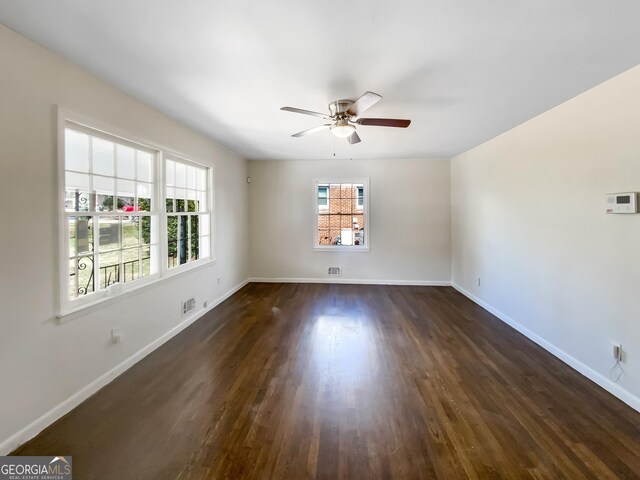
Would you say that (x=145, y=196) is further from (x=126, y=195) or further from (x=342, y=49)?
(x=342, y=49)

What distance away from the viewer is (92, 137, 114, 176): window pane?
2400mm

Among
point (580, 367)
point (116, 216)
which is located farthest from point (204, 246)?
point (580, 367)

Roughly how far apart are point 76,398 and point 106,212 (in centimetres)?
148

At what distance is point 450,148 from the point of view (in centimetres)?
477

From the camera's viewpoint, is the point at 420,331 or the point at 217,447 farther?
the point at 420,331

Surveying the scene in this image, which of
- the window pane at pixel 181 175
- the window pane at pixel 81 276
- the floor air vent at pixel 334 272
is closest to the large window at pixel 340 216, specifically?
the floor air vent at pixel 334 272

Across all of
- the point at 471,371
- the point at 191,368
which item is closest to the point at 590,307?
the point at 471,371

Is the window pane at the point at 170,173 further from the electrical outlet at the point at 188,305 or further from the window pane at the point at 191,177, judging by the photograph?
the electrical outlet at the point at 188,305

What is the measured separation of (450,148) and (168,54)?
431 centimetres

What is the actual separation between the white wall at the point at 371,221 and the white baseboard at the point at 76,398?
2.81m

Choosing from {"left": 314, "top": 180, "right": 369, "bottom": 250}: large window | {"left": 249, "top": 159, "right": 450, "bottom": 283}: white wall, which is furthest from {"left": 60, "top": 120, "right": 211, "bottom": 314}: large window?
{"left": 314, "top": 180, "right": 369, "bottom": 250}: large window

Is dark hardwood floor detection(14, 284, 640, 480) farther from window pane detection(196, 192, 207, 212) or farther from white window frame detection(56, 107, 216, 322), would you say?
window pane detection(196, 192, 207, 212)

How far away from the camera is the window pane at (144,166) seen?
291 centimetres

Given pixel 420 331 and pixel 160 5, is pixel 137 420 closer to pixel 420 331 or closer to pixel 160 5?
pixel 160 5
